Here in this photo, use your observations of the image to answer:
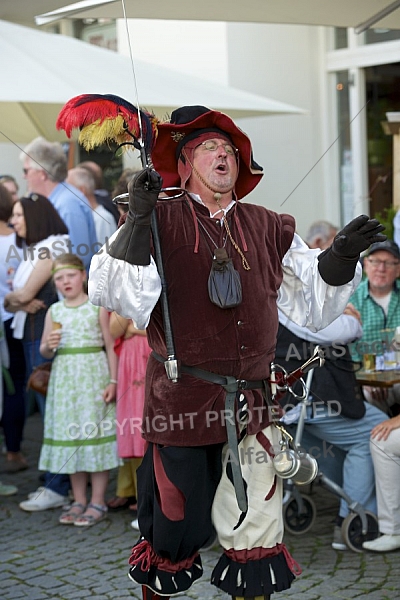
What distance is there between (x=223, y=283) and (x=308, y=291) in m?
0.42

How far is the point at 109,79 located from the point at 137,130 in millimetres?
3133

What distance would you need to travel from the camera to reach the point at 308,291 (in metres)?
3.46

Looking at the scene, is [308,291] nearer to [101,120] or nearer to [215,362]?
[215,362]

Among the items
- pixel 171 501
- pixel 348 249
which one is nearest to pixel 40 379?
pixel 171 501

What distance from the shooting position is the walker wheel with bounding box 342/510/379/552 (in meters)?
4.58

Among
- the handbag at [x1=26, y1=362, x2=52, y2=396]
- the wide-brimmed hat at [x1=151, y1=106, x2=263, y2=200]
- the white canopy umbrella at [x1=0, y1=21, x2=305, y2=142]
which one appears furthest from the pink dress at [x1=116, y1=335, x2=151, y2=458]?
the wide-brimmed hat at [x1=151, y1=106, x2=263, y2=200]

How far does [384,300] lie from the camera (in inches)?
216

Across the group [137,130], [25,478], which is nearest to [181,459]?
[137,130]

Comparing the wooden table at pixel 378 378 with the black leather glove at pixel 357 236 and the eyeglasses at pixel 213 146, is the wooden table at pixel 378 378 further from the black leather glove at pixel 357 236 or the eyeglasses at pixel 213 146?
the eyeglasses at pixel 213 146

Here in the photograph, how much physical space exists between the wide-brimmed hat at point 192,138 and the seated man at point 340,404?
4.27ft

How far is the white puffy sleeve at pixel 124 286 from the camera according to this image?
307 centimetres

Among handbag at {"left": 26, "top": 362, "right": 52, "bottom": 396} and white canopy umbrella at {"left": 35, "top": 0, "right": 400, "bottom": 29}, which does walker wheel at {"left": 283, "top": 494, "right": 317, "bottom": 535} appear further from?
white canopy umbrella at {"left": 35, "top": 0, "right": 400, "bottom": 29}

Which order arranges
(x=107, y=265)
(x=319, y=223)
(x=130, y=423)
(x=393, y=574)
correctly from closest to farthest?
(x=107, y=265)
(x=393, y=574)
(x=130, y=423)
(x=319, y=223)

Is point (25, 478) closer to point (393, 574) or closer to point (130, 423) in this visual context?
point (130, 423)
